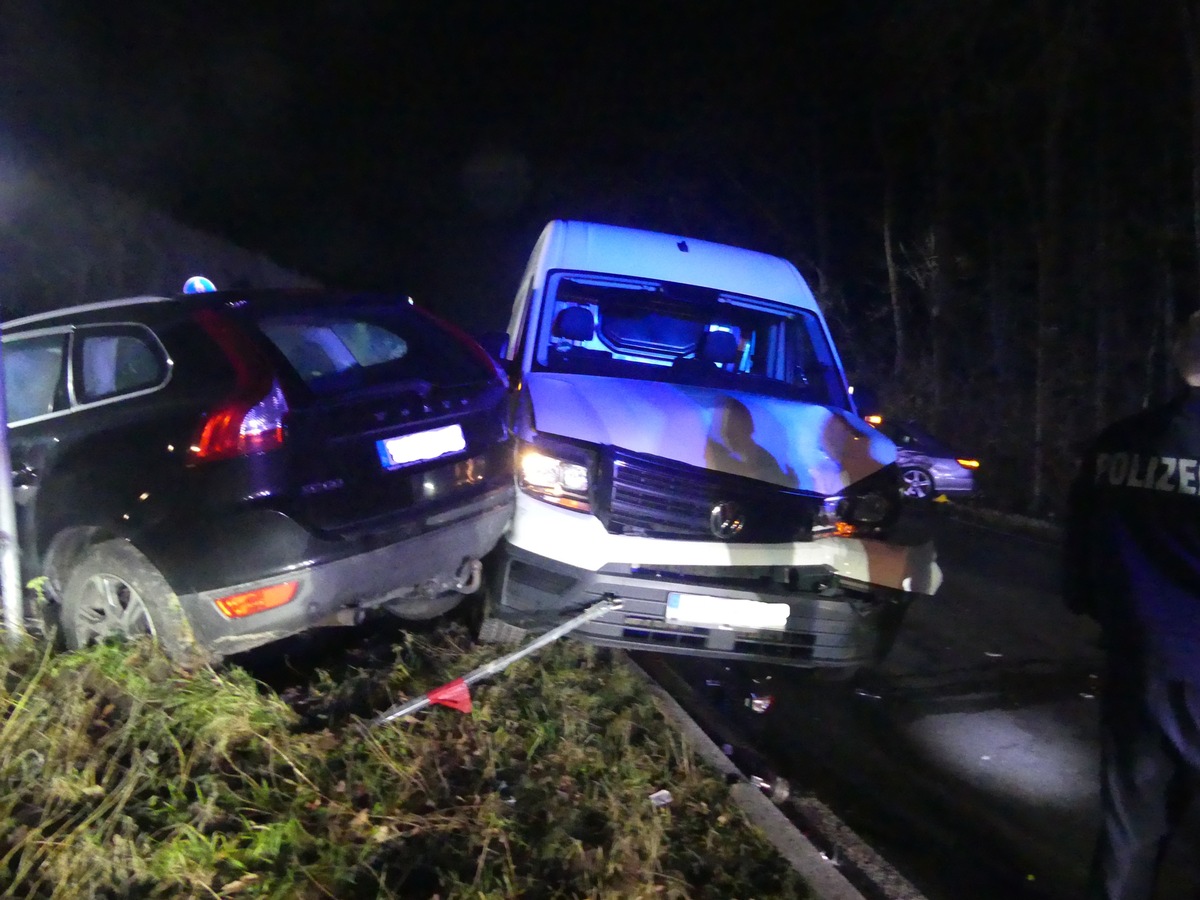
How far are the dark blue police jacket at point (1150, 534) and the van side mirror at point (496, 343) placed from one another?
129 inches

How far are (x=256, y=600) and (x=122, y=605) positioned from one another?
692mm

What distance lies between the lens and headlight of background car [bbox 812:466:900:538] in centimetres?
423

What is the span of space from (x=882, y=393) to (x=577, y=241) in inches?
551

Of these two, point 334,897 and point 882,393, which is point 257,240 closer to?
point 882,393

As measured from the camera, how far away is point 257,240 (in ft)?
95.3

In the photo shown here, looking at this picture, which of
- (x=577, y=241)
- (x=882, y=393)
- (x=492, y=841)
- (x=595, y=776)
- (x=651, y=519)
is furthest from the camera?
(x=882, y=393)

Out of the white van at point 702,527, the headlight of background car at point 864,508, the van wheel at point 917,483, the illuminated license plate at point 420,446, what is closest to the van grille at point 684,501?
the white van at point 702,527

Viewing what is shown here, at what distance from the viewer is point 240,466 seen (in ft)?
11.1

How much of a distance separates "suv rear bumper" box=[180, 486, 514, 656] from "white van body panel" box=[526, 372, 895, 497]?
0.51m

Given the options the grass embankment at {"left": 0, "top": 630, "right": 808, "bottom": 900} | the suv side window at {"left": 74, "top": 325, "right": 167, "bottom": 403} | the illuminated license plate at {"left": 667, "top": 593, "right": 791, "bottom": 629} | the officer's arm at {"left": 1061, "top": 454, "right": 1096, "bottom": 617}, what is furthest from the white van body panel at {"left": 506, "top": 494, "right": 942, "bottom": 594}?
the suv side window at {"left": 74, "top": 325, "right": 167, "bottom": 403}

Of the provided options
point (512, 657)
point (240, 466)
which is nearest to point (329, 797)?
point (512, 657)

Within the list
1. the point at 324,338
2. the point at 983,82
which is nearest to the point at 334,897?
the point at 324,338

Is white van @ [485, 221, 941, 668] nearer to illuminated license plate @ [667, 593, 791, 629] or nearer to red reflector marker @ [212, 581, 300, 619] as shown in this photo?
illuminated license plate @ [667, 593, 791, 629]

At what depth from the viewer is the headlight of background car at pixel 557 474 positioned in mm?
4113
